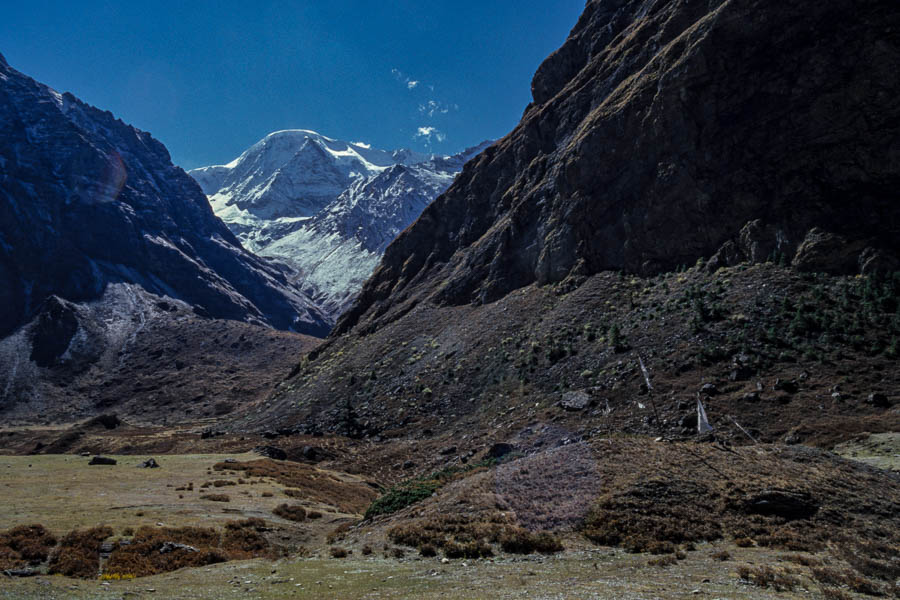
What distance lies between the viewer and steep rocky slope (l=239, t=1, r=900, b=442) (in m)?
31.2

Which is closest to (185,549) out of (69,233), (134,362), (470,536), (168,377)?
(470,536)

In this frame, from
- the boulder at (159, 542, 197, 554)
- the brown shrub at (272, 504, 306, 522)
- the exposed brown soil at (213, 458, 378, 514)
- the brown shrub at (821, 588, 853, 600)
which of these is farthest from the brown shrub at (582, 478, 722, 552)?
the exposed brown soil at (213, 458, 378, 514)

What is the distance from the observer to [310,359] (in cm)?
9238

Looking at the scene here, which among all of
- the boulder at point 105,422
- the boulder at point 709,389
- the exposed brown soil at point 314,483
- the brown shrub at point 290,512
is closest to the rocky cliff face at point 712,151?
the boulder at point 709,389

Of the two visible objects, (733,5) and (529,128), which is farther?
(529,128)

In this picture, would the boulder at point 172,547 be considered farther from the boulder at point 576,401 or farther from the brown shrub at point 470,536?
the boulder at point 576,401

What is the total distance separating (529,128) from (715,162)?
4014 cm

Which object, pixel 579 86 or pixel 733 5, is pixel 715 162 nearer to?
pixel 733 5

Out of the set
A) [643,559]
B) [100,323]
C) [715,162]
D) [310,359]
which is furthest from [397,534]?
[100,323]

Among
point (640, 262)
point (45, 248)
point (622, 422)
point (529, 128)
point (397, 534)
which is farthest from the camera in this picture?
point (45, 248)

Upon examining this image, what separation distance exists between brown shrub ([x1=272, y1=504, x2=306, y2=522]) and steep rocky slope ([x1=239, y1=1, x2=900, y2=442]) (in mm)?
16147

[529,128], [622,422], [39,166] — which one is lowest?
[622,422]

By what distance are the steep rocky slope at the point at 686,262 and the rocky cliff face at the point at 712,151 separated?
178 mm

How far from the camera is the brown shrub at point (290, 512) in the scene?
25.4 m
